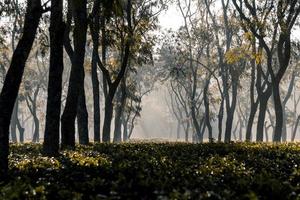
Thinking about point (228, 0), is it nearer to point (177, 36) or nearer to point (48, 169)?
point (177, 36)

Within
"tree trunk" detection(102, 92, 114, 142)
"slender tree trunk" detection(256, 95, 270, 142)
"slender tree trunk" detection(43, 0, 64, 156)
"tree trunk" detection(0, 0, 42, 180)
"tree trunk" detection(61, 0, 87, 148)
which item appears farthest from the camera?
"slender tree trunk" detection(256, 95, 270, 142)

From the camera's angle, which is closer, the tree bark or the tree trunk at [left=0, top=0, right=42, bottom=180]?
the tree trunk at [left=0, top=0, right=42, bottom=180]

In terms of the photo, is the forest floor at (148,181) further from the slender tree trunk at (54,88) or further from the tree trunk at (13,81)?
the slender tree trunk at (54,88)

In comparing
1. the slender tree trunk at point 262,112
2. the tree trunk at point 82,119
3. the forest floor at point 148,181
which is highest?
the slender tree trunk at point 262,112

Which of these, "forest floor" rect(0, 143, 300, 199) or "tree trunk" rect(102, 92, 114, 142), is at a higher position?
"tree trunk" rect(102, 92, 114, 142)

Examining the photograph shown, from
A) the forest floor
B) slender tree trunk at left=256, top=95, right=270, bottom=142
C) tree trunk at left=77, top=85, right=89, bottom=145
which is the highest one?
slender tree trunk at left=256, top=95, right=270, bottom=142

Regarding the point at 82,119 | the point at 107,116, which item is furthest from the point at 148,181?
the point at 107,116

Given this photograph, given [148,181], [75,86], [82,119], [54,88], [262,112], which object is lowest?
[148,181]

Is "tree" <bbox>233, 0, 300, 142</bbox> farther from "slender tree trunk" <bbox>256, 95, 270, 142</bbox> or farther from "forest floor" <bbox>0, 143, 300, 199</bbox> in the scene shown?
"forest floor" <bbox>0, 143, 300, 199</bbox>

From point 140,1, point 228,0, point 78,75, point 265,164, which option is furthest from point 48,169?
point 228,0

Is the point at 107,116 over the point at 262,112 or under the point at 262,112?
under

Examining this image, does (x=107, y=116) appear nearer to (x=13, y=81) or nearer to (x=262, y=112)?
(x=262, y=112)

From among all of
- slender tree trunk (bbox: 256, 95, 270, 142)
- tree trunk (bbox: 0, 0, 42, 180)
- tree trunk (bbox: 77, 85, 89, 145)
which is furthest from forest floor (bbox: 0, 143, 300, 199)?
slender tree trunk (bbox: 256, 95, 270, 142)

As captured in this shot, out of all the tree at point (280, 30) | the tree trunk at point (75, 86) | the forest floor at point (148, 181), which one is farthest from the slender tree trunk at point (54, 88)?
the tree at point (280, 30)
